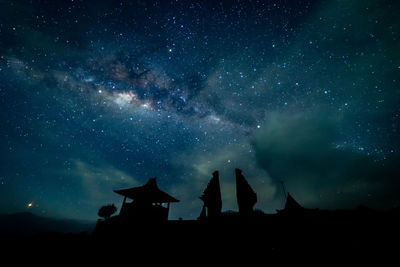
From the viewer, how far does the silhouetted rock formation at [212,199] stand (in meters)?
9.14

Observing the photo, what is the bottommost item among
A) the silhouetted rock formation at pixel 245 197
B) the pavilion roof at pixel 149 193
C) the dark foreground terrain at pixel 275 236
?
the dark foreground terrain at pixel 275 236

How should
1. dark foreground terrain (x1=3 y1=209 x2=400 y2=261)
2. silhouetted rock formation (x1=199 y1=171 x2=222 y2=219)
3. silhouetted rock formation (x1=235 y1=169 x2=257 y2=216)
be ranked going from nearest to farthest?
dark foreground terrain (x1=3 y1=209 x2=400 y2=261) < silhouetted rock formation (x1=235 y1=169 x2=257 y2=216) < silhouetted rock formation (x1=199 y1=171 x2=222 y2=219)

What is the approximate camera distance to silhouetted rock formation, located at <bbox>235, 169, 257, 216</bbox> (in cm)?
818

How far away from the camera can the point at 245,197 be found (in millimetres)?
8430

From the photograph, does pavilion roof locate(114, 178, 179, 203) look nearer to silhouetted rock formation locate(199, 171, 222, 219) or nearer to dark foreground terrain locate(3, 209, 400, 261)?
dark foreground terrain locate(3, 209, 400, 261)

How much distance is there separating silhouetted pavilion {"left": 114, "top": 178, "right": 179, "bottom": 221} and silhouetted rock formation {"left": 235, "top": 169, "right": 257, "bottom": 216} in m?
8.70

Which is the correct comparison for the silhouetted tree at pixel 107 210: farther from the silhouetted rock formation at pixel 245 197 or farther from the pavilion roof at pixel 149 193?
the silhouetted rock formation at pixel 245 197

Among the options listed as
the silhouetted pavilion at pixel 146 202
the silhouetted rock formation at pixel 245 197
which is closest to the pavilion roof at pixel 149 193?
the silhouetted pavilion at pixel 146 202

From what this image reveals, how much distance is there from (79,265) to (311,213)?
15829mm

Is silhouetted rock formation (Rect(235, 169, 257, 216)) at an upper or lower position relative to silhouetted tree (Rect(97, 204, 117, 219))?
lower

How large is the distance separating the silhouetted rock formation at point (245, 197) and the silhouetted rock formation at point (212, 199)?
1.40 metres

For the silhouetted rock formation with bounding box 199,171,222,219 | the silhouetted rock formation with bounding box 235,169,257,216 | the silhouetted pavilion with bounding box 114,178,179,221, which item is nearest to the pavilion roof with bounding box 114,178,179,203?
the silhouetted pavilion with bounding box 114,178,179,221

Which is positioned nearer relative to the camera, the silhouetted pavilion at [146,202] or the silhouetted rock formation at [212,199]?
the silhouetted rock formation at [212,199]

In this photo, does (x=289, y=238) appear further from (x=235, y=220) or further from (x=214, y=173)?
(x=214, y=173)
